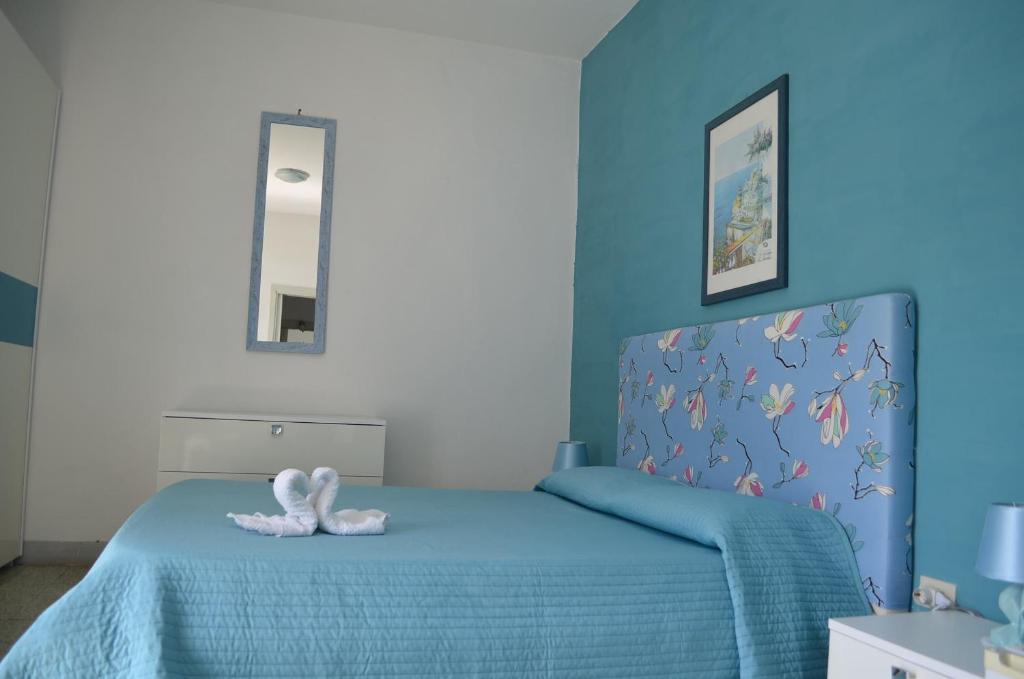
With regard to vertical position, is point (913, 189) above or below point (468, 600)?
above

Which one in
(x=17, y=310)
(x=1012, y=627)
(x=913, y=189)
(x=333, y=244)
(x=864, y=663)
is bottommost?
(x=864, y=663)

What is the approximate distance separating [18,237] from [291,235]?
1.19 metres

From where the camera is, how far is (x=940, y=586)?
1.90 m

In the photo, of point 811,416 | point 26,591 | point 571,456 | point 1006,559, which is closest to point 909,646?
point 1006,559

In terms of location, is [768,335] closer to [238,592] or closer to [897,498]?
[897,498]

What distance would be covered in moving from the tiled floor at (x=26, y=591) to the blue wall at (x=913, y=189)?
2.66m

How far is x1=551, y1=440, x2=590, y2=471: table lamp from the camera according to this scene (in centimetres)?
378

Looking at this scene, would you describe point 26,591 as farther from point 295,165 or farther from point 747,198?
point 747,198

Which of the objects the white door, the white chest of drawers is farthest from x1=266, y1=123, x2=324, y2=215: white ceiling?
the white chest of drawers

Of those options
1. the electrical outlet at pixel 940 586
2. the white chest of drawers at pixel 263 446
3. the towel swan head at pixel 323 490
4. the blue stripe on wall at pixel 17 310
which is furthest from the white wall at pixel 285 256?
the electrical outlet at pixel 940 586

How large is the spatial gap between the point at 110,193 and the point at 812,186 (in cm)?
325

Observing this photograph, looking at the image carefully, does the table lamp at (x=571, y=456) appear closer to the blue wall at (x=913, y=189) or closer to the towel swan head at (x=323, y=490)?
the blue wall at (x=913, y=189)

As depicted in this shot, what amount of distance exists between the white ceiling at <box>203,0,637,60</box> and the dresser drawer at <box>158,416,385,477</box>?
2109 mm

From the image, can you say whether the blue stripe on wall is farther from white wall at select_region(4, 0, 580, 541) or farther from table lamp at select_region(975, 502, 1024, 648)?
table lamp at select_region(975, 502, 1024, 648)
